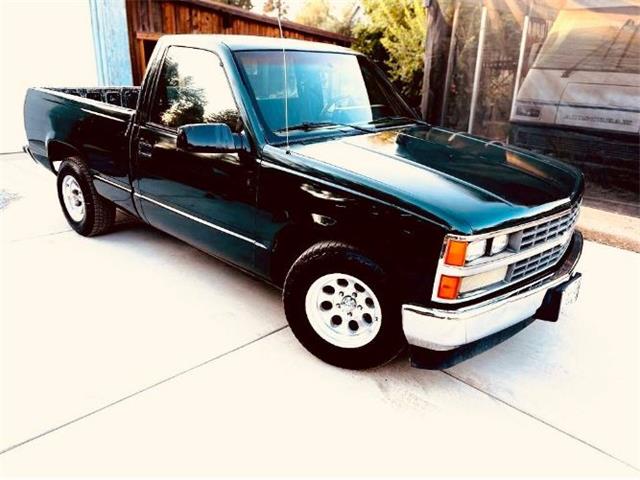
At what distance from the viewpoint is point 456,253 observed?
2.33 m

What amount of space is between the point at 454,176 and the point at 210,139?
1396 mm

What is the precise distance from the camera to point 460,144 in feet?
11.2

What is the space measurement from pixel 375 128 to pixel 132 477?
2.55 meters

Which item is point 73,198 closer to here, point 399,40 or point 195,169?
point 195,169

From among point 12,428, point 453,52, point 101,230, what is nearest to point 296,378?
point 12,428

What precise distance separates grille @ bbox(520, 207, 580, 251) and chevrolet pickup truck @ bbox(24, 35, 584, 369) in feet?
0.04

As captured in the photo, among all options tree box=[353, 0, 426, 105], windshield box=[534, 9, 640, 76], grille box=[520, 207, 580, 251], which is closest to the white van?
windshield box=[534, 9, 640, 76]

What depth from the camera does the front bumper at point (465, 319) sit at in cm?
242

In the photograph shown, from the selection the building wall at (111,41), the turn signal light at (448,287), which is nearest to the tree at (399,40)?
the building wall at (111,41)

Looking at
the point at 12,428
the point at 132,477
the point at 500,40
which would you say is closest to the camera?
the point at 132,477

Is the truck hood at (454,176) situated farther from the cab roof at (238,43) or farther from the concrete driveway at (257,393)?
the concrete driveway at (257,393)

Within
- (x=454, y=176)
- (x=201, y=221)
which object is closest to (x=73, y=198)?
(x=201, y=221)

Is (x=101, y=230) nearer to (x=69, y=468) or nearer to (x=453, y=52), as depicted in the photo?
(x=69, y=468)

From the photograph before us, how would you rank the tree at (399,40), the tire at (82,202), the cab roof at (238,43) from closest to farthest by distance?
the cab roof at (238,43) → the tire at (82,202) → the tree at (399,40)
